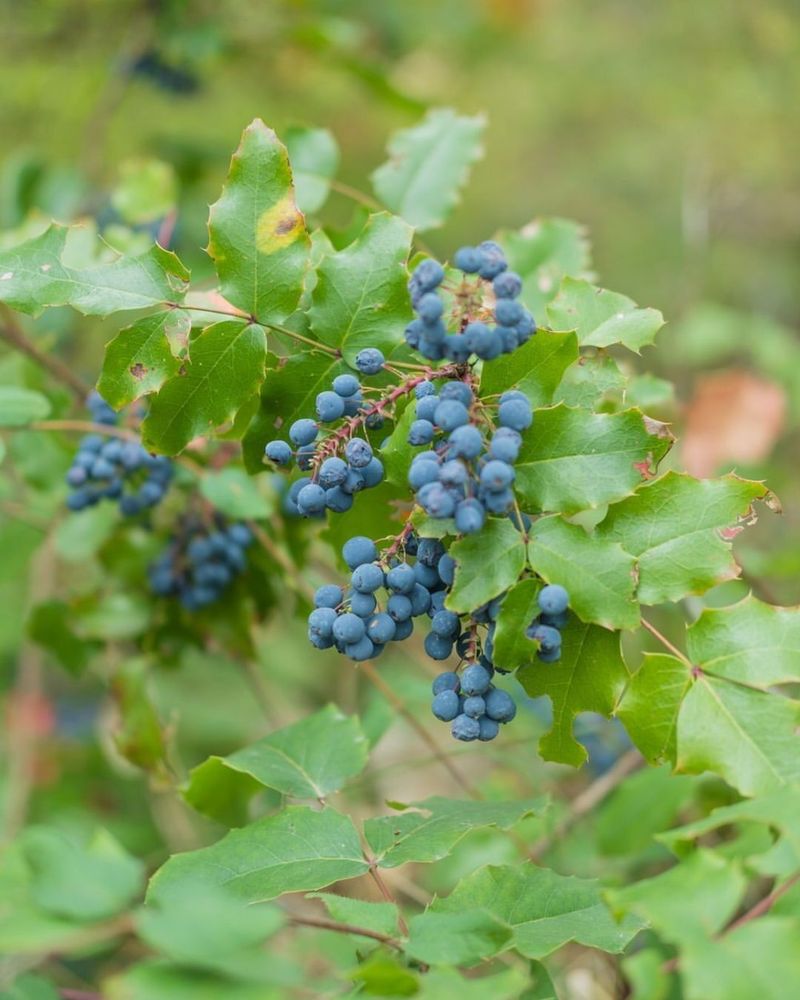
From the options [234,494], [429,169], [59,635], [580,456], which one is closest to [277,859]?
[580,456]

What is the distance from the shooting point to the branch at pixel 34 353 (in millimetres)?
1796

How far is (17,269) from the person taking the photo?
1206mm

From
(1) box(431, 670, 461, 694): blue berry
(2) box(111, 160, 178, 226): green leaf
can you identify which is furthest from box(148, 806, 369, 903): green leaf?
(2) box(111, 160, 178, 226): green leaf

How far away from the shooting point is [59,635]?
2.03 meters

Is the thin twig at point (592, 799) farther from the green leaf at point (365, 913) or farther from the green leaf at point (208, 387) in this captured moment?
the green leaf at point (208, 387)

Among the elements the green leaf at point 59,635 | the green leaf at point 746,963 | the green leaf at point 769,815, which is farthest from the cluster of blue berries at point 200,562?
the green leaf at point 746,963

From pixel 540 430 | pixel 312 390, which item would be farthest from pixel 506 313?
pixel 312 390

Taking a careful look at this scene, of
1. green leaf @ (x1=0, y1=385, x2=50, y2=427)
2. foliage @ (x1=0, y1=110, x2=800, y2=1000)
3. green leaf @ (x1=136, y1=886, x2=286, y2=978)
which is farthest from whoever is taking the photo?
green leaf @ (x1=0, y1=385, x2=50, y2=427)

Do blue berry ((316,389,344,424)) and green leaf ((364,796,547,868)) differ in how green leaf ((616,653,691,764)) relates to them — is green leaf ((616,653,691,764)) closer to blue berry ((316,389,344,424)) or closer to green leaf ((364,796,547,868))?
green leaf ((364,796,547,868))

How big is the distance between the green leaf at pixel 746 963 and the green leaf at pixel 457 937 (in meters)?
0.23

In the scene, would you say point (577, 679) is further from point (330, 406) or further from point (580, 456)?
point (330, 406)

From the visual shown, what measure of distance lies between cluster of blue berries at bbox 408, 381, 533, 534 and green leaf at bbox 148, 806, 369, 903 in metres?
0.42

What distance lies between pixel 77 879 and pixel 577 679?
1.88 ft

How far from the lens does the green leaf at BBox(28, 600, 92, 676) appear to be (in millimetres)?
1995
